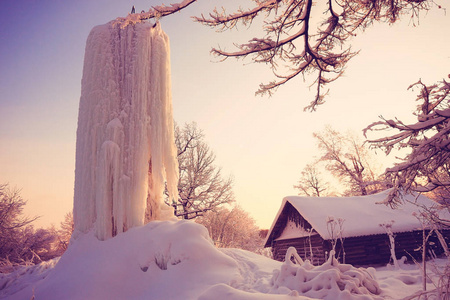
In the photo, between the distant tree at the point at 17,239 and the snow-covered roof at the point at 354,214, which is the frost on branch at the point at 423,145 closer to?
the snow-covered roof at the point at 354,214

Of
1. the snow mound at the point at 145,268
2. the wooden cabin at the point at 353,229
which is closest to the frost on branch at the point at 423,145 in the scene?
the snow mound at the point at 145,268

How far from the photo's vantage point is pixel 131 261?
486 cm

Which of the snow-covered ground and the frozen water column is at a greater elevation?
the frozen water column

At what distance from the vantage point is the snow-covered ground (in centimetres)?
364

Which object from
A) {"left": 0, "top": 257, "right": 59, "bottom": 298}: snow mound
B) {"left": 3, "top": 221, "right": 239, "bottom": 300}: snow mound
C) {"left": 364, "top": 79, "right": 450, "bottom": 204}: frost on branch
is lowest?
{"left": 0, "top": 257, "right": 59, "bottom": 298}: snow mound

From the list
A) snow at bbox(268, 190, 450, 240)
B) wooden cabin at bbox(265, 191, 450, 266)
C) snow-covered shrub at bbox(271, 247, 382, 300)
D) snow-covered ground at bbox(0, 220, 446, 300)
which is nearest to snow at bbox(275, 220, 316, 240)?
wooden cabin at bbox(265, 191, 450, 266)

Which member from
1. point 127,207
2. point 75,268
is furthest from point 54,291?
point 127,207

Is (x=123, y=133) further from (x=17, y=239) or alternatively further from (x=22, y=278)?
(x=17, y=239)

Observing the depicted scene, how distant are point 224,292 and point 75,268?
11.7 feet

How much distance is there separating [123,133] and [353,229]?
11.0 meters

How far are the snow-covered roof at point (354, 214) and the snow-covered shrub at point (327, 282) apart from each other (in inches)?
296

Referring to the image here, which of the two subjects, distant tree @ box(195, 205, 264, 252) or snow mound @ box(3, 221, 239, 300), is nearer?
snow mound @ box(3, 221, 239, 300)

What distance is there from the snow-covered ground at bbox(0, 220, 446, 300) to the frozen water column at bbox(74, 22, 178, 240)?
0.63 metres

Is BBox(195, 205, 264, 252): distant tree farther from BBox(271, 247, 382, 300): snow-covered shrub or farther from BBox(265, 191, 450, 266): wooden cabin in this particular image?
BBox(271, 247, 382, 300): snow-covered shrub
